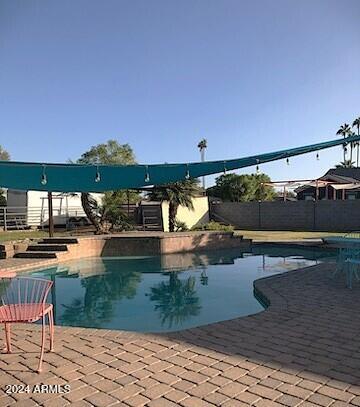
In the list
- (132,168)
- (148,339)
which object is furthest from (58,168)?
(148,339)

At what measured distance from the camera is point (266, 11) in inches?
396

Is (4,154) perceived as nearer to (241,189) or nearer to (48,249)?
(241,189)

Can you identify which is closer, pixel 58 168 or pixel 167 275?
pixel 58 168

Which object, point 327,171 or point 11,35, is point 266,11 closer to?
point 11,35

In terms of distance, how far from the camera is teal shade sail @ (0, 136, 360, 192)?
9.36 meters

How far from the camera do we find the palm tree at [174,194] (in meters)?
18.3

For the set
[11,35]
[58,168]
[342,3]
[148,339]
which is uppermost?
[342,3]

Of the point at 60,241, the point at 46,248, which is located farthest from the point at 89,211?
the point at 46,248

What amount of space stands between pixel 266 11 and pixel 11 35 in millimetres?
6529

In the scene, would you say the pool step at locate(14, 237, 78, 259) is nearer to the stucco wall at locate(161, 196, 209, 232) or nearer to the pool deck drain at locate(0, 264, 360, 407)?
the pool deck drain at locate(0, 264, 360, 407)

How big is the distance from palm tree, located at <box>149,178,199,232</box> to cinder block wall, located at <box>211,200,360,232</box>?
248 inches

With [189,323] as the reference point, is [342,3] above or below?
above

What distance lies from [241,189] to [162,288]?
90.3 feet

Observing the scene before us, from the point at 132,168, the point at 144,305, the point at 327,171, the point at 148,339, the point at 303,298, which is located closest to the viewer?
the point at 148,339
